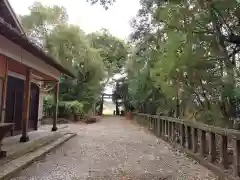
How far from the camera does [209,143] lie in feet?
16.5

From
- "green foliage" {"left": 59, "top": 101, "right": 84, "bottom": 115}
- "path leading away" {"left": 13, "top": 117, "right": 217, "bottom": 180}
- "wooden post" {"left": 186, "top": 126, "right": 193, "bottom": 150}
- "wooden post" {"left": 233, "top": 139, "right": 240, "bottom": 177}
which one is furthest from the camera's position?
"green foliage" {"left": 59, "top": 101, "right": 84, "bottom": 115}

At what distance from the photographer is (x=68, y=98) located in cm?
2125

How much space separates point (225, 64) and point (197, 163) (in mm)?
1940

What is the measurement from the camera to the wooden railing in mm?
4004

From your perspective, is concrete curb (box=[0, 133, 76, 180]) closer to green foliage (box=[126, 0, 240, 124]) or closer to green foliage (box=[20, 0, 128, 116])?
green foliage (box=[126, 0, 240, 124])

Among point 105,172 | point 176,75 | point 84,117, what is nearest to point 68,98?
point 84,117

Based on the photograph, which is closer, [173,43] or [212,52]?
[212,52]

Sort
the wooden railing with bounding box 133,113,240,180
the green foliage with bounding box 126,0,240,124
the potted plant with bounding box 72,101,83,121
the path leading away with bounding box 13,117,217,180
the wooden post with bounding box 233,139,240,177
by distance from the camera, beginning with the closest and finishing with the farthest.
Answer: the wooden post with bounding box 233,139,240,177
the wooden railing with bounding box 133,113,240,180
the path leading away with bounding box 13,117,217,180
the green foliage with bounding box 126,0,240,124
the potted plant with bounding box 72,101,83,121

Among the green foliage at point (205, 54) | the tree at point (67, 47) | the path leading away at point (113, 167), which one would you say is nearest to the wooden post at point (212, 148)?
the path leading away at point (113, 167)

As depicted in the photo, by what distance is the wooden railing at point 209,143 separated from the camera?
4.00 metres

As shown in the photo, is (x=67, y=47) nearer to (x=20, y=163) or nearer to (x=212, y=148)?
(x=20, y=163)

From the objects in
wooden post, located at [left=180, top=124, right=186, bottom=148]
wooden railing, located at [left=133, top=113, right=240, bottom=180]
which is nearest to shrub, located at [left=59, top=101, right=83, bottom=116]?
wooden railing, located at [left=133, top=113, right=240, bottom=180]

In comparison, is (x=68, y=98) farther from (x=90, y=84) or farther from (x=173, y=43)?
(x=173, y=43)

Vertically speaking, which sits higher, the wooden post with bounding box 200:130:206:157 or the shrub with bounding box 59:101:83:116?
the shrub with bounding box 59:101:83:116
